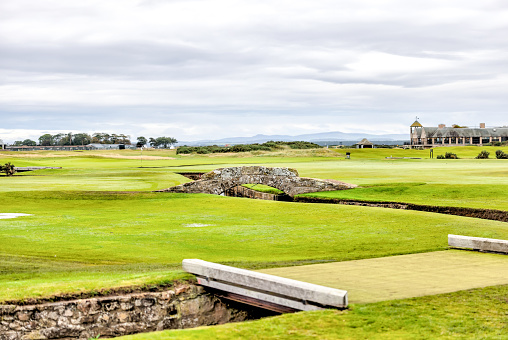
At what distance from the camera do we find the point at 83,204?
37812 mm

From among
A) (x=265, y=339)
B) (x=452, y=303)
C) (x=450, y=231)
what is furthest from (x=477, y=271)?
(x=450, y=231)

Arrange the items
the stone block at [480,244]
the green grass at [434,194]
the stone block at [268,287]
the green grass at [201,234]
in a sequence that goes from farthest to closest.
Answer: the green grass at [434,194] → the green grass at [201,234] → the stone block at [480,244] → the stone block at [268,287]

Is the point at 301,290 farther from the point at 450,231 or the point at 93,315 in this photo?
the point at 450,231

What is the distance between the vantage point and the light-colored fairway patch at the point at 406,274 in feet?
41.3

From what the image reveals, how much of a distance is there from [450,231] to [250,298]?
1346cm

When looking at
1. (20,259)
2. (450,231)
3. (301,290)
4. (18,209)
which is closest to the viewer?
(301,290)

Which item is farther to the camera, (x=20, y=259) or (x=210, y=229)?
(x=210, y=229)

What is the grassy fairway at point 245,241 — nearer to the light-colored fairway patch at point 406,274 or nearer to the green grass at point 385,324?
the green grass at point 385,324

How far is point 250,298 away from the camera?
494 inches

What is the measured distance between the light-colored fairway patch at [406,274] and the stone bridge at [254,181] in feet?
84.4

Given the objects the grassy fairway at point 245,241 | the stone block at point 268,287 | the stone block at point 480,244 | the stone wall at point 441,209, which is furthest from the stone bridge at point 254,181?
the stone block at point 268,287

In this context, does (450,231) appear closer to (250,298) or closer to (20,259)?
(250,298)

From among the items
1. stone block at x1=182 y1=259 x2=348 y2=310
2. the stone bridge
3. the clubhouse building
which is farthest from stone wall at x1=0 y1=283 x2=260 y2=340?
the clubhouse building

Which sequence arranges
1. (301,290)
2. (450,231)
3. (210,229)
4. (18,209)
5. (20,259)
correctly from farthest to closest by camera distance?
(18,209), (210,229), (450,231), (20,259), (301,290)
